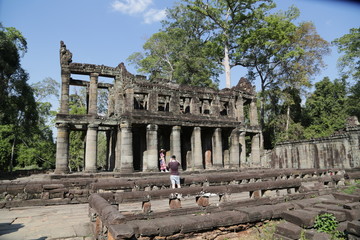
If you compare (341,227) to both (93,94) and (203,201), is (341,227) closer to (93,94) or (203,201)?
(203,201)

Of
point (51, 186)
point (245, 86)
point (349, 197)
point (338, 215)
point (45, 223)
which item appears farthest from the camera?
point (245, 86)

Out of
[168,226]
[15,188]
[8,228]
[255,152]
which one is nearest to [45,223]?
[8,228]

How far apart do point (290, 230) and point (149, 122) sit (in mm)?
15014

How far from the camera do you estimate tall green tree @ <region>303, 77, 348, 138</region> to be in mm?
33094

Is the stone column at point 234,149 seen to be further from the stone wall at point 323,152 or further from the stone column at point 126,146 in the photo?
the stone column at point 126,146

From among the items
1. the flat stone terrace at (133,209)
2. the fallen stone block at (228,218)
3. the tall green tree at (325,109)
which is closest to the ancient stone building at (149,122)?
the flat stone terrace at (133,209)

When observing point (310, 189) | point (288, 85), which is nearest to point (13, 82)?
point (310, 189)

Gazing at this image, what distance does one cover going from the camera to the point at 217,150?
71.7 feet

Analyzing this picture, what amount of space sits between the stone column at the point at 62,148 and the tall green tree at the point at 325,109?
28195 millimetres

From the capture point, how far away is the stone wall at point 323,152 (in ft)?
67.8

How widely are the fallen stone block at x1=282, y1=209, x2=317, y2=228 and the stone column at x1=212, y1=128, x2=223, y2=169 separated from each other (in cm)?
1617

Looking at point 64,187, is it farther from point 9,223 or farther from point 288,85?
point 288,85

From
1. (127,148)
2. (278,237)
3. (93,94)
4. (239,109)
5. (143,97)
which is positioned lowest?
(278,237)

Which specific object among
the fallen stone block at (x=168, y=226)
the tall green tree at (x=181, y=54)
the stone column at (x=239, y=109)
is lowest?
the fallen stone block at (x=168, y=226)
